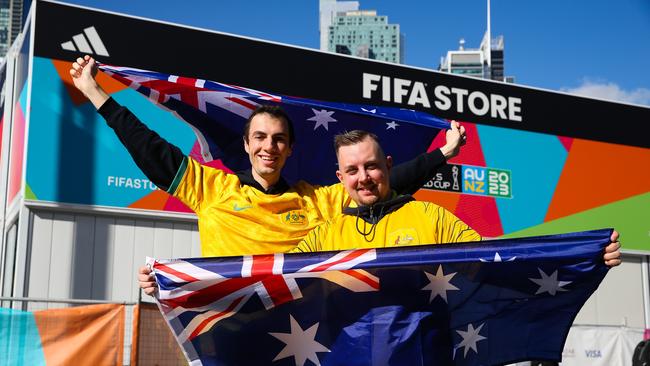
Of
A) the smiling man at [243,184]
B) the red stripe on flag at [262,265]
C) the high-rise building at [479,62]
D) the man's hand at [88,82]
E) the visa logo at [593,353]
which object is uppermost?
the high-rise building at [479,62]

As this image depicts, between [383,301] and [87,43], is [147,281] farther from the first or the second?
[87,43]

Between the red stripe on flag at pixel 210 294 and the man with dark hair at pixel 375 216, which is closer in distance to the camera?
the red stripe on flag at pixel 210 294

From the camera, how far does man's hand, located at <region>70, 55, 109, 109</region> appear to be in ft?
15.9

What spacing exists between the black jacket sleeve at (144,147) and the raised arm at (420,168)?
4.08 ft

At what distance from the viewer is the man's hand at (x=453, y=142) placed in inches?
204

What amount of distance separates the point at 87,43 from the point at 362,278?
9.60 m

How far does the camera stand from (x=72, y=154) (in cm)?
1239

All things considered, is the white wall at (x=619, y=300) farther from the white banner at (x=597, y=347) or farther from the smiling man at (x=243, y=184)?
Result: the smiling man at (x=243, y=184)

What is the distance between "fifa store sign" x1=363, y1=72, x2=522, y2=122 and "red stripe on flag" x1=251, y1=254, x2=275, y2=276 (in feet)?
35.0

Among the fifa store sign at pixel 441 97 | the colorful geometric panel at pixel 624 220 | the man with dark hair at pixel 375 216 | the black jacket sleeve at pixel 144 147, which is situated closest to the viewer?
the man with dark hair at pixel 375 216

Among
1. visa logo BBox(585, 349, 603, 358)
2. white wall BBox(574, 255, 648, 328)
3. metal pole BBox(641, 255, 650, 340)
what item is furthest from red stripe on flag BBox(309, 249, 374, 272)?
metal pole BBox(641, 255, 650, 340)

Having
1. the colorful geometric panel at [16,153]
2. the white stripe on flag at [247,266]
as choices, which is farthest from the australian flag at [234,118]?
the colorful geometric panel at [16,153]

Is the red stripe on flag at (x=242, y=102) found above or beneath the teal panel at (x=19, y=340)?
above

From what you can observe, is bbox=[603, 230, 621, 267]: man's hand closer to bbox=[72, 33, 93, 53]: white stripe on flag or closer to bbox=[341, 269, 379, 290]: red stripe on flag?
bbox=[341, 269, 379, 290]: red stripe on flag
